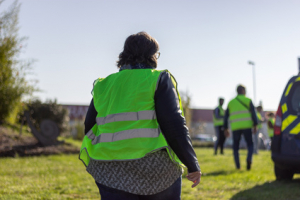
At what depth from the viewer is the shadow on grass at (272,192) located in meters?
5.53

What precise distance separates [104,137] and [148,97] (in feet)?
1.28

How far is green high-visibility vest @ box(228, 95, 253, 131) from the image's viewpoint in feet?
28.1

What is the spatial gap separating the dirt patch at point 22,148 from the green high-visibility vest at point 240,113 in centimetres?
589

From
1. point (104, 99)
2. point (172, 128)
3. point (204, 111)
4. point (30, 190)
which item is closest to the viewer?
point (172, 128)

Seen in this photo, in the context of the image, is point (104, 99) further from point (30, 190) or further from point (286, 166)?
point (286, 166)

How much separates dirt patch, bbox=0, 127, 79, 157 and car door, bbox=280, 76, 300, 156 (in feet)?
24.6

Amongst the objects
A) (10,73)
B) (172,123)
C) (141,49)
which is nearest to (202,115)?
(10,73)

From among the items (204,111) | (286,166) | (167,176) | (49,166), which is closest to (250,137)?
(286,166)

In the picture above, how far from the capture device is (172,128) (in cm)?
239

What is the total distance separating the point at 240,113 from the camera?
8672 millimetres

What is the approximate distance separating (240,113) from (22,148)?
22.4 feet

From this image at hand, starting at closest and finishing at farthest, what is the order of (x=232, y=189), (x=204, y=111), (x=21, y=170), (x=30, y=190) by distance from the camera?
(x=30, y=190), (x=232, y=189), (x=21, y=170), (x=204, y=111)

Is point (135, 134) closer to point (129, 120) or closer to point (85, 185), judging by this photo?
point (129, 120)

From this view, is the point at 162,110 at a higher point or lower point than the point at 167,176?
higher
